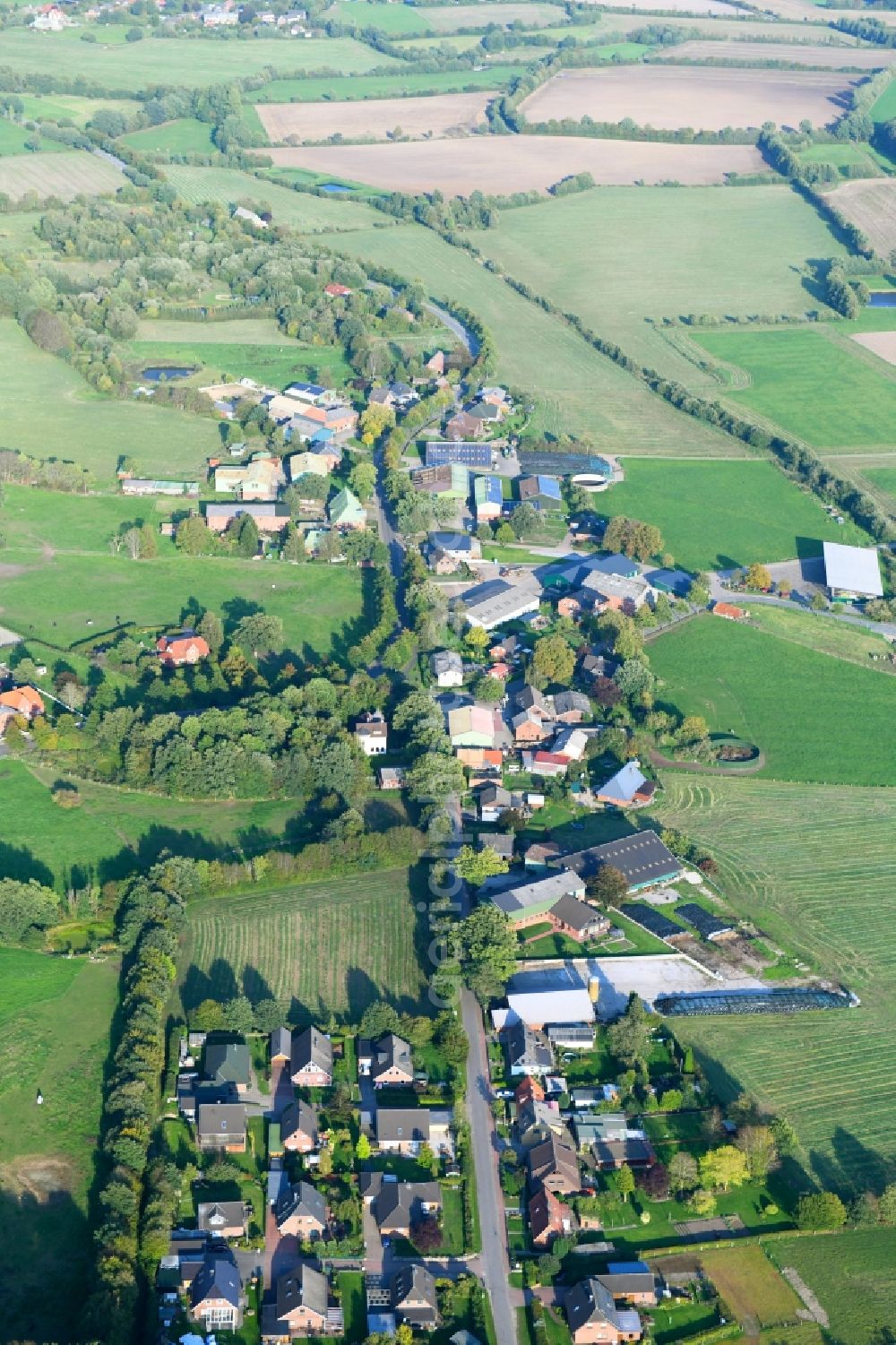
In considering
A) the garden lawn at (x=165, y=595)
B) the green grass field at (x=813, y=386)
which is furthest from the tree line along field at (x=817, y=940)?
the green grass field at (x=813, y=386)

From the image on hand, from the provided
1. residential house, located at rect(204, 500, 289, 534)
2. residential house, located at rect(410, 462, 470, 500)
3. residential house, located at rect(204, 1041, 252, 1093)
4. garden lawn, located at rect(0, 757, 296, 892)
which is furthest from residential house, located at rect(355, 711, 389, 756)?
residential house, located at rect(410, 462, 470, 500)

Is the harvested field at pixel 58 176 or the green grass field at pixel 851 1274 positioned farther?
the harvested field at pixel 58 176

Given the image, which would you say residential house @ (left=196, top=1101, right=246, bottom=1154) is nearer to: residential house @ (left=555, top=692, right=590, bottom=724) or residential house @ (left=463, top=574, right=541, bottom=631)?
residential house @ (left=555, top=692, right=590, bottom=724)

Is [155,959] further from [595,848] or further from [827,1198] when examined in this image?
[827,1198]

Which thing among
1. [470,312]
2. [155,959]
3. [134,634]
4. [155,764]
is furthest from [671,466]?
[155,959]

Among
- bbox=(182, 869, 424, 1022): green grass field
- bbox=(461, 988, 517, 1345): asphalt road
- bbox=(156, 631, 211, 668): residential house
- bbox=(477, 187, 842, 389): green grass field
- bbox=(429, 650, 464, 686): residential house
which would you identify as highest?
bbox=(477, 187, 842, 389): green grass field

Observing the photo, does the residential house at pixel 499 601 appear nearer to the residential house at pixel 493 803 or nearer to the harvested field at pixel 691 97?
the residential house at pixel 493 803

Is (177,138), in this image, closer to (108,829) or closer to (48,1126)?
(108,829)

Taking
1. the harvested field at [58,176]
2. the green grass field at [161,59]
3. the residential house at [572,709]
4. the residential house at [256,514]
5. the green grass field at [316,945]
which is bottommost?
the green grass field at [316,945]
